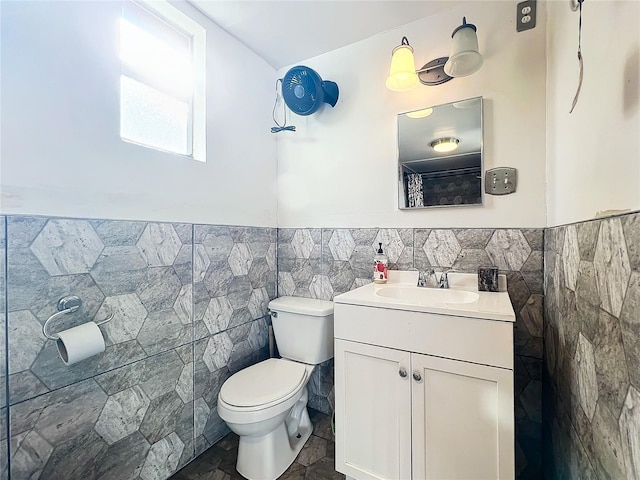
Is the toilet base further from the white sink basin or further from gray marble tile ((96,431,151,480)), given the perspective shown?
the white sink basin

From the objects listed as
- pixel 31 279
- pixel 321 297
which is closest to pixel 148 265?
pixel 31 279

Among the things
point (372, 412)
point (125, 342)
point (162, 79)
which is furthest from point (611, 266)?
point (162, 79)

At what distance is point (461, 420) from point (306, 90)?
191cm

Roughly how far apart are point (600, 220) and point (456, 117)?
1.03 meters

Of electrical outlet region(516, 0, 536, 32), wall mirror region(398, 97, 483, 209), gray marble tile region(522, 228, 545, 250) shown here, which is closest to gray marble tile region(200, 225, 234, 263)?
wall mirror region(398, 97, 483, 209)

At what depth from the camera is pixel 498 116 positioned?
152cm

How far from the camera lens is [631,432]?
59 centimetres

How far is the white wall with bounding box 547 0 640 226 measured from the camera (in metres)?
0.63

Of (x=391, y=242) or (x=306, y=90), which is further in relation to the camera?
(x=306, y=90)

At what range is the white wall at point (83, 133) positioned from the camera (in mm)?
1011

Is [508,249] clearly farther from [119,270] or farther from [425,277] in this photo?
[119,270]

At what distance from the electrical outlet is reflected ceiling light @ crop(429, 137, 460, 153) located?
58 cm

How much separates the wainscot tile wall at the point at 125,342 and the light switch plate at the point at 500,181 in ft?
4.68

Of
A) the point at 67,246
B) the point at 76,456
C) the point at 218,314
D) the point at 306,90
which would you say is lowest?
the point at 76,456
